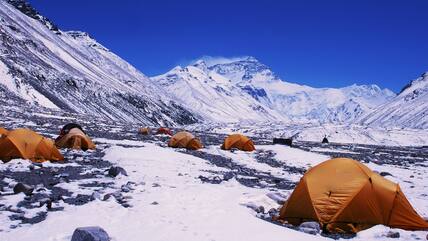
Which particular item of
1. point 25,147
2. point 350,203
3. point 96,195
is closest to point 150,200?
point 96,195

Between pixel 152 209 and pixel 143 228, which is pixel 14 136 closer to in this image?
pixel 152 209

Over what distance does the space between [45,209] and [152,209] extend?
2.72 metres

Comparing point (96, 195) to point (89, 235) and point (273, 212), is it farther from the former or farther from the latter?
point (273, 212)

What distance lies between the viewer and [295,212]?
12.6 metres

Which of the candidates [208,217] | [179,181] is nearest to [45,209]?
Answer: [208,217]

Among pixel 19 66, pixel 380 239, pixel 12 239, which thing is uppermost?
pixel 19 66

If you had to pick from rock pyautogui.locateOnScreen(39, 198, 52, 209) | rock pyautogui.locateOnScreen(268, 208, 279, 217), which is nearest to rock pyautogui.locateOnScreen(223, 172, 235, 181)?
rock pyautogui.locateOnScreen(268, 208, 279, 217)

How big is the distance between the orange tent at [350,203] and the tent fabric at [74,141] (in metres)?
16.3

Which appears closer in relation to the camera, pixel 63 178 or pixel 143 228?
pixel 143 228

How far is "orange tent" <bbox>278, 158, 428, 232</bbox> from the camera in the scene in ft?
39.5

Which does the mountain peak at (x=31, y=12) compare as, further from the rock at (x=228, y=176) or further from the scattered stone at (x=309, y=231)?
the scattered stone at (x=309, y=231)

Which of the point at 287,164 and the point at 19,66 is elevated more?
the point at 19,66

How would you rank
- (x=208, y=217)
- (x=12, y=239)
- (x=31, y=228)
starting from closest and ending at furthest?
(x=12, y=239) → (x=31, y=228) → (x=208, y=217)

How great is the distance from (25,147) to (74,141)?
6.12 metres
